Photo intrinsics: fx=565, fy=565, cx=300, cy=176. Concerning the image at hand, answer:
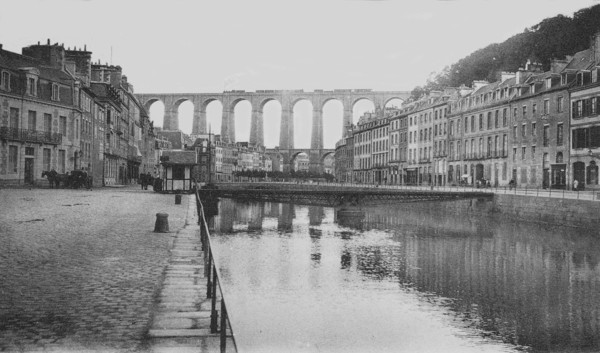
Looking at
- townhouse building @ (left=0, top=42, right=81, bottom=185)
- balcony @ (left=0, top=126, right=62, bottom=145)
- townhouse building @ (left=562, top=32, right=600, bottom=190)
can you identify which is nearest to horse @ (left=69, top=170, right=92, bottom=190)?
townhouse building @ (left=0, top=42, right=81, bottom=185)

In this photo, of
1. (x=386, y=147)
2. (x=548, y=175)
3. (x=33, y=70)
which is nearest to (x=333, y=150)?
(x=386, y=147)

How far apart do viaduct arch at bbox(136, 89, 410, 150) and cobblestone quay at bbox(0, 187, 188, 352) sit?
115m

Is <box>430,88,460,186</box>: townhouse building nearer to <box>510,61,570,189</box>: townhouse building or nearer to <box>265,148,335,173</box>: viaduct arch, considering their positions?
<box>510,61,570,189</box>: townhouse building

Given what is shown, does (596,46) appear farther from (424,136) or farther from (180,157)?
(180,157)

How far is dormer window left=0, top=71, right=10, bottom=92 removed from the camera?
3447cm

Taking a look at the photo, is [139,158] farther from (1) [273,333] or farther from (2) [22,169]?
(1) [273,333]

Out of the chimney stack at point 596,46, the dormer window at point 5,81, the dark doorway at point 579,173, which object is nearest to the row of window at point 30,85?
the dormer window at point 5,81

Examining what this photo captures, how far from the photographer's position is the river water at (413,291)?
1092cm

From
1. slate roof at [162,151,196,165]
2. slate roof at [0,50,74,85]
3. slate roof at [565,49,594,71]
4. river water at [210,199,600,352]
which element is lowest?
river water at [210,199,600,352]

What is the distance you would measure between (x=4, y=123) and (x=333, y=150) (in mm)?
98101

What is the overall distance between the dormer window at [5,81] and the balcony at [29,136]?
8.06 feet

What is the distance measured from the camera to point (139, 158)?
238 feet

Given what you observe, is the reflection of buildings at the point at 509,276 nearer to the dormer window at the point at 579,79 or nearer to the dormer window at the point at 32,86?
the dormer window at the point at 579,79

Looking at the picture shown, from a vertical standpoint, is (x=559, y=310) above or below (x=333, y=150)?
below
